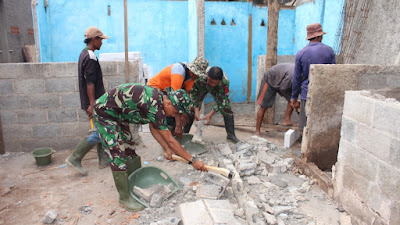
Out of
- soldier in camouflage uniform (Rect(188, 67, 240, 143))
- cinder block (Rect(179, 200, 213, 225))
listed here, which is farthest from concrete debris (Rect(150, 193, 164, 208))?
soldier in camouflage uniform (Rect(188, 67, 240, 143))

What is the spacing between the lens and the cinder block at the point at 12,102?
14.9 feet

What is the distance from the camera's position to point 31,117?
466 centimetres

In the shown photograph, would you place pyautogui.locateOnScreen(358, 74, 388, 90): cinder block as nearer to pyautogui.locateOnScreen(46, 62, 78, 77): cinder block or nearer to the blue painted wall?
pyautogui.locateOnScreen(46, 62, 78, 77): cinder block

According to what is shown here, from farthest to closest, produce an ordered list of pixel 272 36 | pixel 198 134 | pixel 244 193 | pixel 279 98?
1. pixel 279 98
2. pixel 272 36
3. pixel 198 134
4. pixel 244 193

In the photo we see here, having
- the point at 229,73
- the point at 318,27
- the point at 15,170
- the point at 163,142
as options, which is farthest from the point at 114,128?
the point at 229,73

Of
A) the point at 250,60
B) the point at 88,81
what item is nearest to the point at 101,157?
the point at 88,81

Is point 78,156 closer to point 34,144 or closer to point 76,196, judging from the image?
point 76,196

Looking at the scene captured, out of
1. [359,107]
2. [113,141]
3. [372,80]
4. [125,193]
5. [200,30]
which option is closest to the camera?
[359,107]

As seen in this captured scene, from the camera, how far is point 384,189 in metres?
2.39

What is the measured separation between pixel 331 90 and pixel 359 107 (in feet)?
2.65

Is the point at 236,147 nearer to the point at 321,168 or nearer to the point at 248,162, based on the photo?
the point at 248,162

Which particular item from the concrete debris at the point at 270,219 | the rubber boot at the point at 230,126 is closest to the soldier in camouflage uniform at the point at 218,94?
the rubber boot at the point at 230,126

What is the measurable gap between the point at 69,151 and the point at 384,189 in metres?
4.34

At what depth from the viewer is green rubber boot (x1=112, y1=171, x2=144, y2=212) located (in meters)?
3.03
